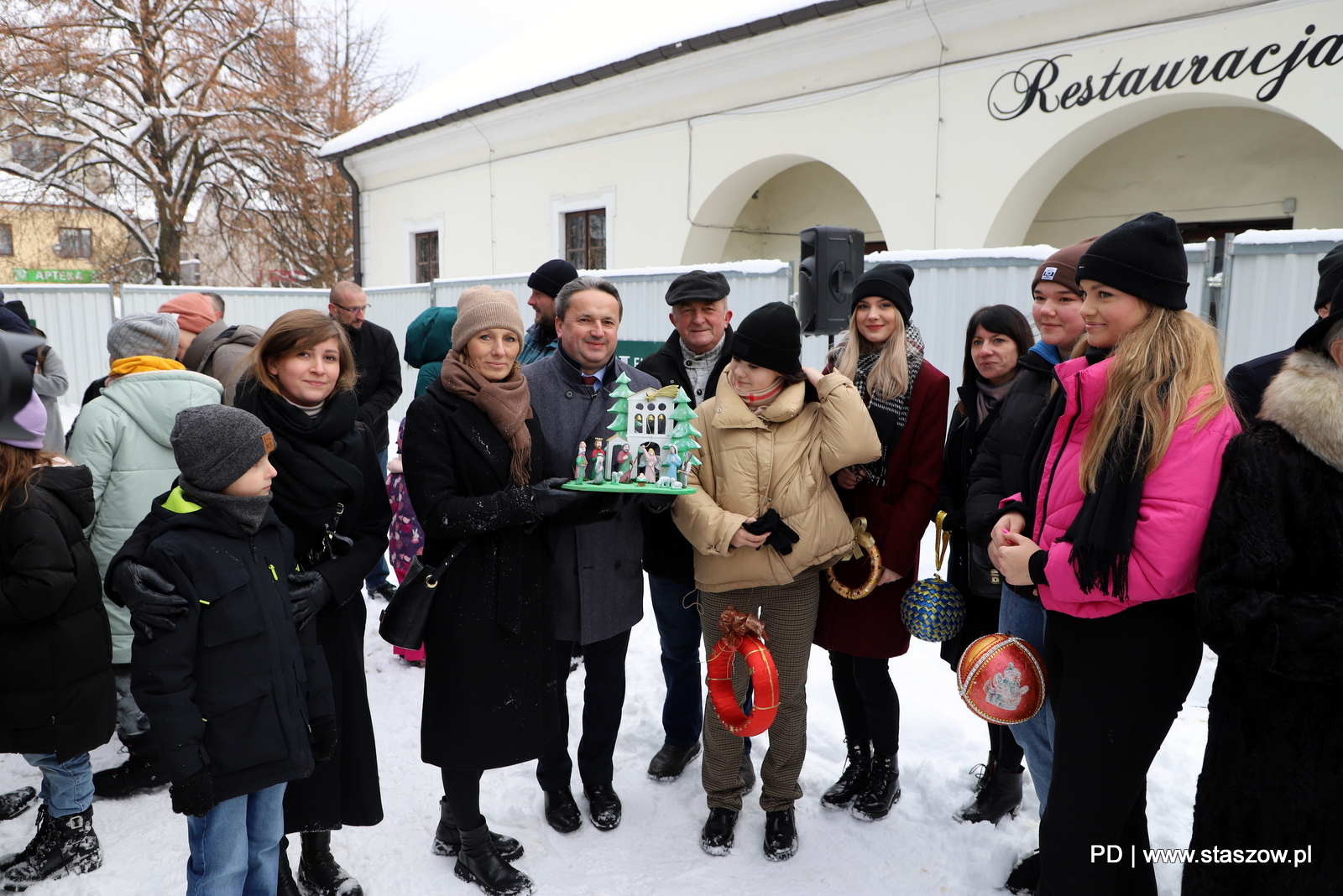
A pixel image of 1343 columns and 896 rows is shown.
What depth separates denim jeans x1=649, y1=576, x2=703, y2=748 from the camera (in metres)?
3.77

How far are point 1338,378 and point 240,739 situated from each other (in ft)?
9.37

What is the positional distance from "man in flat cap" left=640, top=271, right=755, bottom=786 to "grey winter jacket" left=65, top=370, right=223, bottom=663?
2.06 meters

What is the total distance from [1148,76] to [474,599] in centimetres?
836

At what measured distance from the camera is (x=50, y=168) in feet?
64.1

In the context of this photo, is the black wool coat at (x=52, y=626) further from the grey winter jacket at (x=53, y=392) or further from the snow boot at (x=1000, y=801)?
the snow boot at (x=1000, y=801)

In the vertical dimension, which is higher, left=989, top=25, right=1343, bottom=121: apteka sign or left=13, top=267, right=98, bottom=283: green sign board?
left=989, top=25, right=1343, bottom=121: apteka sign

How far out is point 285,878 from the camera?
113 inches

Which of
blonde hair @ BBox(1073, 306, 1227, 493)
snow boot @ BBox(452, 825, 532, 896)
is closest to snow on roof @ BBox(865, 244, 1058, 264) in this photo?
blonde hair @ BBox(1073, 306, 1227, 493)

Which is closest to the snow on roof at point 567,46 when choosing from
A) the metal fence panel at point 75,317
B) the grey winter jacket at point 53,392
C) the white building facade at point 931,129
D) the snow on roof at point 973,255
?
the white building facade at point 931,129

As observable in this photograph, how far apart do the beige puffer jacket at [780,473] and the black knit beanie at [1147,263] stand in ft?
3.34

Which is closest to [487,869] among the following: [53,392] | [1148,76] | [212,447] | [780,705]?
[780,705]

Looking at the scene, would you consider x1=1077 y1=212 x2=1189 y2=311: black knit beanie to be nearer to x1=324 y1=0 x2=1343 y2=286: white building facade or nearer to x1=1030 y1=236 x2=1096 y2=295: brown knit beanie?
x1=1030 y1=236 x2=1096 y2=295: brown knit beanie

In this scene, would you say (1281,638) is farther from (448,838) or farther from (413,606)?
(448,838)

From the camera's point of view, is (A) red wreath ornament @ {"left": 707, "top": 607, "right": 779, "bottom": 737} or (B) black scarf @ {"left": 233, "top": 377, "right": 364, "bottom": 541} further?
(A) red wreath ornament @ {"left": 707, "top": 607, "right": 779, "bottom": 737}
